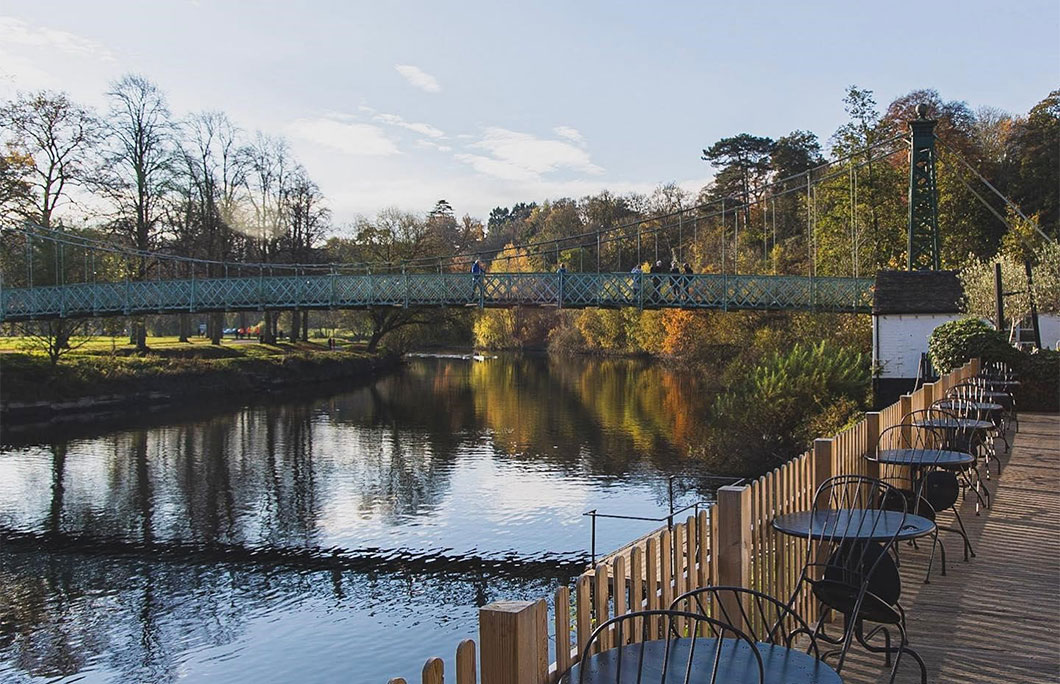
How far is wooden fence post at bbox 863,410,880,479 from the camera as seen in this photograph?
7.29 m

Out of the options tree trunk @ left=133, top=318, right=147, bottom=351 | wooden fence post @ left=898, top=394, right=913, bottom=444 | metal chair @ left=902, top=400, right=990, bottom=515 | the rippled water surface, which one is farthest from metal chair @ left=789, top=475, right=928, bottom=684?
tree trunk @ left=133, top=318, right=147, bottom=351

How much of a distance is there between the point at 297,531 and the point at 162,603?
3.48 m

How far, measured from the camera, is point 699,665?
306cm

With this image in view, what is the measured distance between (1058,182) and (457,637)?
129ft

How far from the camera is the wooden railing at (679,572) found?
283cm

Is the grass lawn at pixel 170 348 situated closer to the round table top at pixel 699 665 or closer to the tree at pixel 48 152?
the tree at pixel 48 152

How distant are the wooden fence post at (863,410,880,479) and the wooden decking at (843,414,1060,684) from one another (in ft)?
2.26

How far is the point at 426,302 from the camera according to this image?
1223 inches

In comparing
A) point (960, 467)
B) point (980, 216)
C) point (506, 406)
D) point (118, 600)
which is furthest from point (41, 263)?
point (980, 216)

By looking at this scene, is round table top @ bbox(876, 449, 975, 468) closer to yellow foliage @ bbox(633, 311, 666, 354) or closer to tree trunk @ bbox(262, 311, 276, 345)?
tree trunk @ bbox(262, 311, 276, 345)

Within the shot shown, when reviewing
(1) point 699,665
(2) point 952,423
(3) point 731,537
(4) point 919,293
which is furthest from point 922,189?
(1) point 699,665

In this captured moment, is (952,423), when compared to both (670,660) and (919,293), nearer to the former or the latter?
(670,660)

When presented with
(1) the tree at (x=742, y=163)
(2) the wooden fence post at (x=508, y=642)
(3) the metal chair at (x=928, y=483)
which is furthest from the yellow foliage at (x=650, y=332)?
(2) the wooden fence post at (x=508, y=642)

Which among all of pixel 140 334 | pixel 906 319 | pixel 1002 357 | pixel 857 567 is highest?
pixel 906 319
